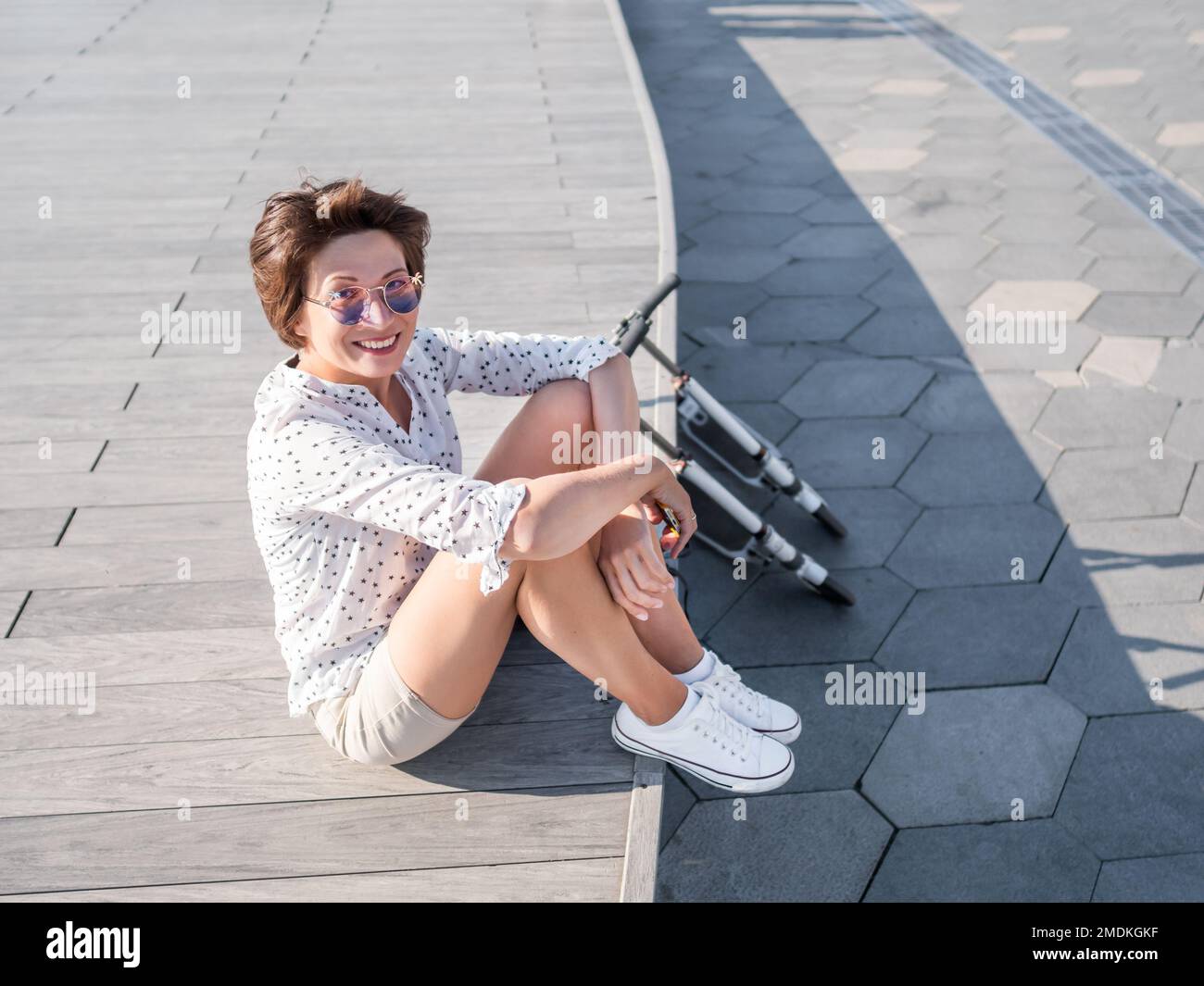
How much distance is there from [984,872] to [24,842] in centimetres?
213

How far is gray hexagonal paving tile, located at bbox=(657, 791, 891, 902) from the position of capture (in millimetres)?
2639

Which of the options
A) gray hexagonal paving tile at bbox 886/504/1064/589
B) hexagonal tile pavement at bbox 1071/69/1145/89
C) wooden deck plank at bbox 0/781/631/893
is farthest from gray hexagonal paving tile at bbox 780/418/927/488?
hexagonal tile pavement at bbox 1071/69/1145/89

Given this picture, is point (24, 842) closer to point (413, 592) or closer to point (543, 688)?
point (413, 592)

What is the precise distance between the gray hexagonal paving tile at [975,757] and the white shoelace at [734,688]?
68 cm

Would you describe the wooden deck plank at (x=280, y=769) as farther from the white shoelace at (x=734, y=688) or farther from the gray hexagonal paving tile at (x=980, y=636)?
the gray hexagonal paving tile at (x=980, y=636)

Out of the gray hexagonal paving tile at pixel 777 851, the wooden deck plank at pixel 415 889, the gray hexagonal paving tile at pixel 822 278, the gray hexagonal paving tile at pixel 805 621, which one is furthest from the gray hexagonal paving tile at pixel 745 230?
the wooden deck plank at pixel 415 889

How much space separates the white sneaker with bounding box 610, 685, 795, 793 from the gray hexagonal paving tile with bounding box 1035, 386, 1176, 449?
2457mm

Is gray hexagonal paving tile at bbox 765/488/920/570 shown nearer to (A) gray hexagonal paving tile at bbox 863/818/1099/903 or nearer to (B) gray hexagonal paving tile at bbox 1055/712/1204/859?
(B) gray hexagonal paving tile at bbox 1055/712/1204/859

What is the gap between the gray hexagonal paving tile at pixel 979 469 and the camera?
Answer: 391 cm

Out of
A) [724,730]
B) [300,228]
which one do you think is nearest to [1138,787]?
[724,730]

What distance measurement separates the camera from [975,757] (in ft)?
9.69

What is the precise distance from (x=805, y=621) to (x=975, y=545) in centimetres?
71

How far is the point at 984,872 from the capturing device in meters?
2.66

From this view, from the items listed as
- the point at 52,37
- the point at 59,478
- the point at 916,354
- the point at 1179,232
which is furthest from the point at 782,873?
the point at 52,37
